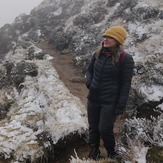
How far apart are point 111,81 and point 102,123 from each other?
1082 mm

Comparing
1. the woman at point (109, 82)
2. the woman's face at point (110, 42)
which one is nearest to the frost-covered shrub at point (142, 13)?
the woman at point (109, 82)

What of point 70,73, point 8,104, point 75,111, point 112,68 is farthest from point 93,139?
point 70,73

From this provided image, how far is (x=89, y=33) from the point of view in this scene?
24797 millimetres

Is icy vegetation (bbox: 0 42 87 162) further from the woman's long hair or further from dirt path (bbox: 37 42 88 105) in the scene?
the woman's long hair

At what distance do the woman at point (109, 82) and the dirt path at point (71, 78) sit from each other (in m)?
1.63

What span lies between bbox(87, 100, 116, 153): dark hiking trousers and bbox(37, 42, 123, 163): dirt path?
981 mm

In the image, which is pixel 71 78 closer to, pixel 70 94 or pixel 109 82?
pixel 70 94

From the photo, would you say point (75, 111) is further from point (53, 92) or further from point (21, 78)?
point (21, 78)

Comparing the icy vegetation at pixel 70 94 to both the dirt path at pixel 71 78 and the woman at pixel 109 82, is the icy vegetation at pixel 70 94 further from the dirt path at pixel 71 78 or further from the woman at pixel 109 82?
the woman at pixel 109 82

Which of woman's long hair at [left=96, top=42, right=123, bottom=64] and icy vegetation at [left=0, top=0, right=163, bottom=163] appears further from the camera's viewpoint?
icy vegetation at [left=0, top=0, right=163, bottom=163]

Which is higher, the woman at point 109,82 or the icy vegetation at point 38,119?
the woman at point 109,82

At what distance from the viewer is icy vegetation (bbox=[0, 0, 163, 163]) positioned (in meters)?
9.43

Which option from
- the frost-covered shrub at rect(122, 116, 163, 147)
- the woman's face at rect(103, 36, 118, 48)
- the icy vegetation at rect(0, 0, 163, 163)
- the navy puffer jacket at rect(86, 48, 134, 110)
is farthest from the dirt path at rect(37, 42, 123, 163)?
the woman's face at rect(103, 36, 118, 48)

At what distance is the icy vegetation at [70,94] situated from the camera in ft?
30.9
